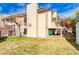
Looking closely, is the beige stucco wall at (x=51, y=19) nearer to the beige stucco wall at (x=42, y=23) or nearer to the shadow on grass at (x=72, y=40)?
the beige stucco wall at (x=42, y=23)

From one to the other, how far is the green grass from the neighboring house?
71 millimetres

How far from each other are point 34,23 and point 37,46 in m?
0.27

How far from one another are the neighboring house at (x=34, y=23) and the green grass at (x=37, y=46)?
0.23ft

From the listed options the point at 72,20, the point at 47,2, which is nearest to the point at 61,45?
the point at 72,20

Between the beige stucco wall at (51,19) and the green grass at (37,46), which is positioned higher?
the beige stucco wall at (51,19)

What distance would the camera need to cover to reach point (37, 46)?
3090 mm

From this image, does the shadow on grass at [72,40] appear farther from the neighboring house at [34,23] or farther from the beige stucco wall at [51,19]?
the beige stucco wall at [51,19]

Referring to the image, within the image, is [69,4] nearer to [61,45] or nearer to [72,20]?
[72,20]

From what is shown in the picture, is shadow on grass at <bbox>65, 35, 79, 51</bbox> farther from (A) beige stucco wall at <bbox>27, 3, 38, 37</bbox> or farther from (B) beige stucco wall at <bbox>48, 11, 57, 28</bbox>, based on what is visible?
(A) beige stucco wall at <bbox>27, 3, 38, 37</bbox>

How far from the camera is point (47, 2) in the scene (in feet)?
10.0

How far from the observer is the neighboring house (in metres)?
3.08

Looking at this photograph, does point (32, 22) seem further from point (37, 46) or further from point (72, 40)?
point (72, 40)

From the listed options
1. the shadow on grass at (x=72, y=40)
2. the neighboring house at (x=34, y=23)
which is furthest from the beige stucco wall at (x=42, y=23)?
the shadow on grass at (x=72, y=40)

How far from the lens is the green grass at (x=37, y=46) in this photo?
9.97 feet
